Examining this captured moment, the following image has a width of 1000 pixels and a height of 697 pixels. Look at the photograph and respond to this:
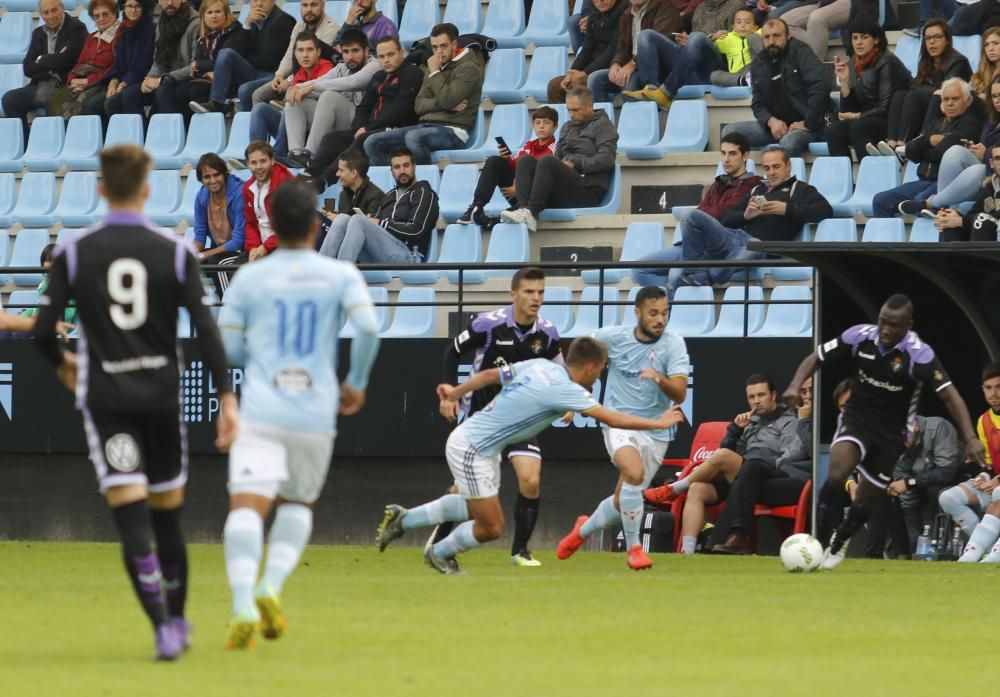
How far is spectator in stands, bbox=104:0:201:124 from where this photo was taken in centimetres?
2306

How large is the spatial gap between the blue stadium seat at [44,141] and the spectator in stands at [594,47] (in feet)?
20.8

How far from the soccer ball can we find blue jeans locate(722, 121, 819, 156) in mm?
5932

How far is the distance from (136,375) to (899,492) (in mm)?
9369

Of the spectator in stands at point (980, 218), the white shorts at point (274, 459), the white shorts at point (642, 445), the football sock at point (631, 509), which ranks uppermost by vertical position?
the spectator in stands at point (980, 218)

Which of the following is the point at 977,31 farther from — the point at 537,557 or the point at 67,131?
the point at 67,131

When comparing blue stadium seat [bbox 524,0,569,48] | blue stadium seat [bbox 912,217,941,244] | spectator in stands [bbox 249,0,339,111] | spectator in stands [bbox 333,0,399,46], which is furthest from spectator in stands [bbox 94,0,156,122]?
blue stadium seat [bbox 912,217,941,244]

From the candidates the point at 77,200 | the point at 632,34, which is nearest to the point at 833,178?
the point at 632,34

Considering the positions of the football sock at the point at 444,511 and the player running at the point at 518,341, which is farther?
the player running at the point at 518,341

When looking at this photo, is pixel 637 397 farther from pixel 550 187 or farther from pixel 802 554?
pixel 550 187

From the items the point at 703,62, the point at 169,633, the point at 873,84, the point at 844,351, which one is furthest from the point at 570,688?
the point at 703,62

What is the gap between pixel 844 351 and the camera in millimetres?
13938

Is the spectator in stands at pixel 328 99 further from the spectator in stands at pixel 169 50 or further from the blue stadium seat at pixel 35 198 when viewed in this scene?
the blue stadium seat at pixel 35 198

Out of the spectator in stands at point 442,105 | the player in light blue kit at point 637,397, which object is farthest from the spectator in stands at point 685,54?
the player in light blue kit at point 637,397

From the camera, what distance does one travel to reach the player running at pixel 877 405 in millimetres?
13672
